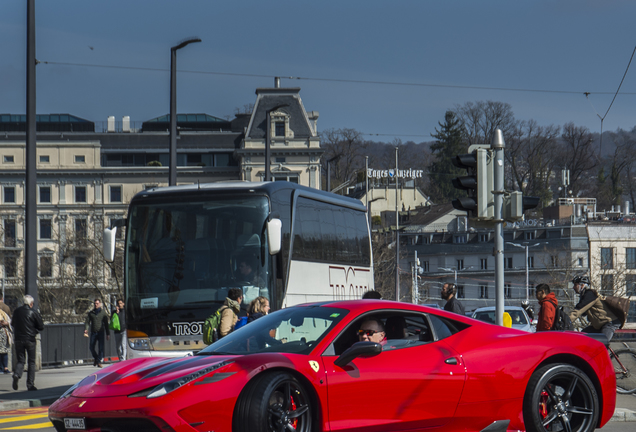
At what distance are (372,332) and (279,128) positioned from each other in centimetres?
8014

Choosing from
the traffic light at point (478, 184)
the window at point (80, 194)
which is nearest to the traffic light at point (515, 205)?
the traffic light at point (478, 184)

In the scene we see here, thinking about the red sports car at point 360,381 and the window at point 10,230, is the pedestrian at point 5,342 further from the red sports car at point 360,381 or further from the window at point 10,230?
the window at point 10,230

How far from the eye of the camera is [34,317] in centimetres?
1530

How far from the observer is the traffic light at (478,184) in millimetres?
10922

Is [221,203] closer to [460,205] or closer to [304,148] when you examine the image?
[460,205]

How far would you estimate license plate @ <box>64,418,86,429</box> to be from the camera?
6.33m

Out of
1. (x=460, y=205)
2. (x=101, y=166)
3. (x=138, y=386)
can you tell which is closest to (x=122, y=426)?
(x=138, y=386)

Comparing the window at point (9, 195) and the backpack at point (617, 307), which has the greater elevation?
the window at point (9, 195)

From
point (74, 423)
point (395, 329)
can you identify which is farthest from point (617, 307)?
point (74, 423)

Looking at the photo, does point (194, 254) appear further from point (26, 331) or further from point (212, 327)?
point (26, 331)

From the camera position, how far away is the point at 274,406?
20.7ft

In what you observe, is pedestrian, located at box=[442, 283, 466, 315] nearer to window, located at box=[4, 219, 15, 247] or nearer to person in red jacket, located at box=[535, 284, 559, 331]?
person in red jacket, located at box=[535, 284, 559, 331]

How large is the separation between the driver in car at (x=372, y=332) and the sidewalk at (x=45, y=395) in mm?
4242

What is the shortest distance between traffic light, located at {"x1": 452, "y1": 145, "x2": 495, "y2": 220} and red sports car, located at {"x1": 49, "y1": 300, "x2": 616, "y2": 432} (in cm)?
322
